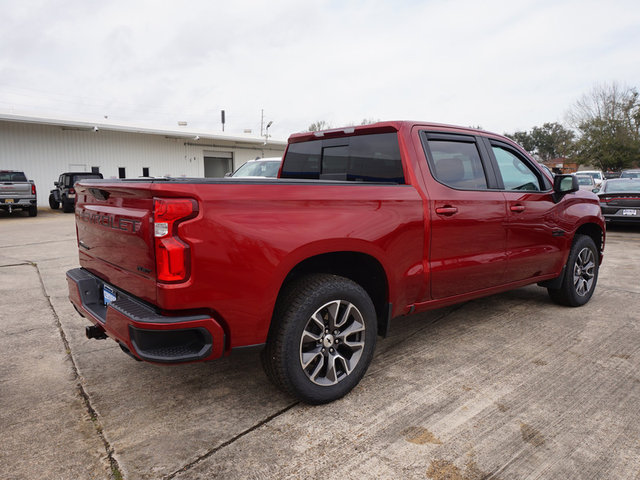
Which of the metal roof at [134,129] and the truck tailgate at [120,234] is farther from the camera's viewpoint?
the metal roof at [134,129]

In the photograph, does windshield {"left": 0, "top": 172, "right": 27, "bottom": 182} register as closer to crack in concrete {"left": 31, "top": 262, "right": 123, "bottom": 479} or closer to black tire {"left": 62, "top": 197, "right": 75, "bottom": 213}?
black tire {"left": 62, "top": 197, "right": 75, "bottom": 213}

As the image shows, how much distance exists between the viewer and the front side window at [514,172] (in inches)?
157

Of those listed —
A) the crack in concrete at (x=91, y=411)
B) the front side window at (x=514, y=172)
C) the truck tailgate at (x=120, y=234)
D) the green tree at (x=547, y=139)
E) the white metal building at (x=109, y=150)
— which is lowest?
the crack in concrete at (x=91, y=411)

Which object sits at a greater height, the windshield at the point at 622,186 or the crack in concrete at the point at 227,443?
the windshield at the point at 622,186

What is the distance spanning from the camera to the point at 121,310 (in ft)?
7.87

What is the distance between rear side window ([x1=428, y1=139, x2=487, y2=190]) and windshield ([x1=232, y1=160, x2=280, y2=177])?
6.87 metres

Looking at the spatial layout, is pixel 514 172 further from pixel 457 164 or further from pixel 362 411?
pixel 362 411

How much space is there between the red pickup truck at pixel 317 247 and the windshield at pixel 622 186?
27.8ft

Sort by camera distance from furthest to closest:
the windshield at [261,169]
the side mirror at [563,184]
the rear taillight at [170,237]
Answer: the windshield at [261,169]
the side mirror at [563,184]
the rear taillight at [170,237]

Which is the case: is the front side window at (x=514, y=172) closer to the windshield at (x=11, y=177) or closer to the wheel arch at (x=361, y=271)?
the wheel arch at (x=361, y=271)

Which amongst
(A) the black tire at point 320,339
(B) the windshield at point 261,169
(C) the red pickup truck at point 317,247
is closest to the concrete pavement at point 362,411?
(A) the black tire at point 320,339

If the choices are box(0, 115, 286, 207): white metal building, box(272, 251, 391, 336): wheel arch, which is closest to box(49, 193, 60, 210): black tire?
box(0, 115, 286, 207): white metal building

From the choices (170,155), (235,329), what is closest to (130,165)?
(170,155)

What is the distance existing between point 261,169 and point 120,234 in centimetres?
842
